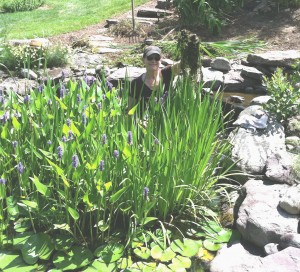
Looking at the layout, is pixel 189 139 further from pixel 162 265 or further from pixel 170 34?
pixel 170 34

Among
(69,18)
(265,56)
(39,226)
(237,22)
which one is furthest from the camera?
(69,18)

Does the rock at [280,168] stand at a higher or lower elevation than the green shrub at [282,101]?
lower

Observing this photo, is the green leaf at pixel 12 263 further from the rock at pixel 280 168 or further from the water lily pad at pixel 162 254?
the rock at pixel 280 168

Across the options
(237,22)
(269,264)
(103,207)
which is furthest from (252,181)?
(237,22)

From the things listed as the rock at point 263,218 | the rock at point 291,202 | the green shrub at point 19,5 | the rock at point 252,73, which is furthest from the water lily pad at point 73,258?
the green shrub at point 19,5

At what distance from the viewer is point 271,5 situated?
9844 millimetres

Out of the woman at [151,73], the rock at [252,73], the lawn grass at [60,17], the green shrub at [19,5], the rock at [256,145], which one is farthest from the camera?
the green shrub at [19,5]

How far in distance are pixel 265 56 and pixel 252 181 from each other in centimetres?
371

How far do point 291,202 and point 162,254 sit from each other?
94 centimetres

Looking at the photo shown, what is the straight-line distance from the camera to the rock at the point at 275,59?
22.5ft

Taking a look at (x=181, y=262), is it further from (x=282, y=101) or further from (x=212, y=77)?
(x=212, y=77)

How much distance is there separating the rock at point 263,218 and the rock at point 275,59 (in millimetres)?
3681

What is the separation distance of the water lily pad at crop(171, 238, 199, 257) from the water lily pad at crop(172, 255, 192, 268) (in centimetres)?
3

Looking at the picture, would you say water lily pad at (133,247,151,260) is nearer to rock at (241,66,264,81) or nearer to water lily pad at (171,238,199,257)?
water lily pad at (171,238,199,257)
